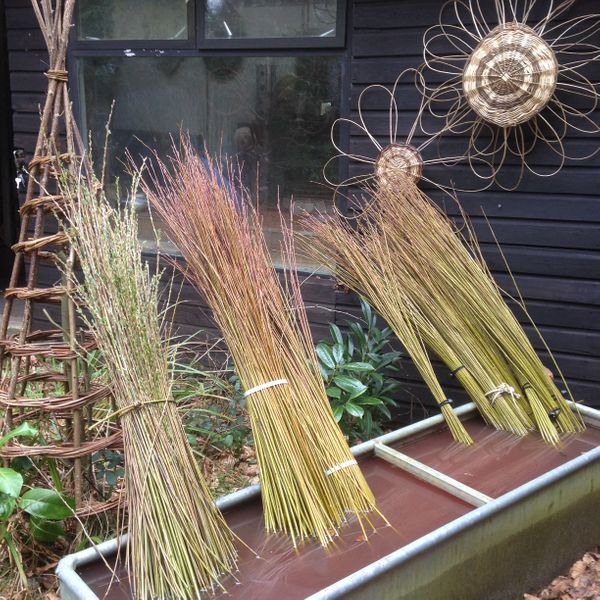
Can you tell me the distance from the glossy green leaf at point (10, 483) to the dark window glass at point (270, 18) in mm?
2532

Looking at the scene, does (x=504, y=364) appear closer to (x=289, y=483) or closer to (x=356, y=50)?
(x=289, y=483)

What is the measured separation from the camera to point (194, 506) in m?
1.75

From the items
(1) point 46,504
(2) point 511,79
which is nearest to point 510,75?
(2) point 511,79

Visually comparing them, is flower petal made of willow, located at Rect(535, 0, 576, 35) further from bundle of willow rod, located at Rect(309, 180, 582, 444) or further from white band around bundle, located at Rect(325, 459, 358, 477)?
white band around bundle, located at Rect(325, 459, 358, 477)

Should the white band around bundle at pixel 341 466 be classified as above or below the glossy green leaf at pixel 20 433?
below

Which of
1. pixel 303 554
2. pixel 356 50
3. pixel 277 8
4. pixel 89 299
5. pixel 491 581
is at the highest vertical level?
pixel 277 8

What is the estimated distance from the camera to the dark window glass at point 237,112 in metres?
3.63

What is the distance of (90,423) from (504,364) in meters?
1.58

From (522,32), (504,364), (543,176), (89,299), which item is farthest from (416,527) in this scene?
(522,32)

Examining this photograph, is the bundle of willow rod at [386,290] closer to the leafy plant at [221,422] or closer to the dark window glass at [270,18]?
the leafy plant at [221,422]

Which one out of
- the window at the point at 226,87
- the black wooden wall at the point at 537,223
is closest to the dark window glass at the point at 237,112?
the window at the point at 226,87

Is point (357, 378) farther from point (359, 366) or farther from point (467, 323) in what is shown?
point (467, 323)

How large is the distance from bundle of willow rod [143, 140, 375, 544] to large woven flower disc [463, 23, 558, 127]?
1.34 meters

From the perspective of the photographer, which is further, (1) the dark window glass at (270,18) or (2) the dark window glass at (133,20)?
(2) the dark window glass at (133,20)
